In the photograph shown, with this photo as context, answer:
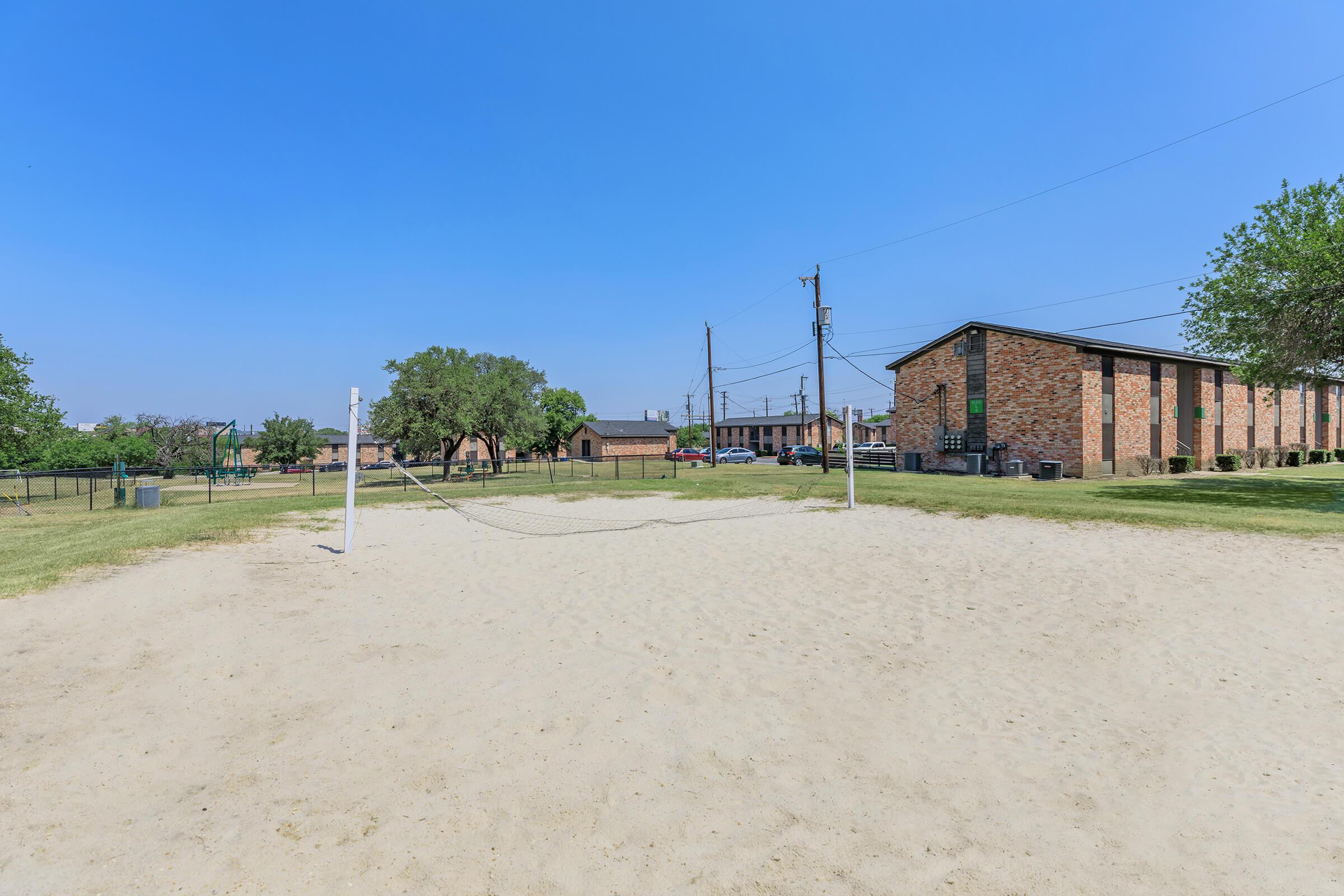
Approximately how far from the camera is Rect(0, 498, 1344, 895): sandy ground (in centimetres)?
304

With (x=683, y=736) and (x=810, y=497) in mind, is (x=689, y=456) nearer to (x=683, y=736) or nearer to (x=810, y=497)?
(x=810, y=497)

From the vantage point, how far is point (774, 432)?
96312mm

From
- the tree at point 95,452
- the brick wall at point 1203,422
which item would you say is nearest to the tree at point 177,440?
the tree at point 95,452

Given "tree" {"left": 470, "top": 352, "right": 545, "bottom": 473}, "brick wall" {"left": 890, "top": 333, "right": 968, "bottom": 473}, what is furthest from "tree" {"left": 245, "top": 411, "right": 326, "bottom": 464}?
"brick wall" {"left": 890, "top": 333, "right": 968, "bottom": 473}

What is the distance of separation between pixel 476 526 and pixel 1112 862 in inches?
564

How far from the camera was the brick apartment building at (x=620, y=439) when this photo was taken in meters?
76.8

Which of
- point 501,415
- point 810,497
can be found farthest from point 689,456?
point 810,497

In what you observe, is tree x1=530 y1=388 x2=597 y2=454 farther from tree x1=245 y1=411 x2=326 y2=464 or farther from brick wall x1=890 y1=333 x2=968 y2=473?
brick wall x1=890 y1=333 x2=968 y2=473

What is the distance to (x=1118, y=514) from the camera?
14.5m

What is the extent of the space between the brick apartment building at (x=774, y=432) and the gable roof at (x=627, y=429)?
31.4 feet

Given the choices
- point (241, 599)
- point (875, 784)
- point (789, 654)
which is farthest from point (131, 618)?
point (875, 784)

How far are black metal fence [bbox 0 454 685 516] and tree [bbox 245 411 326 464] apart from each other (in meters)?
20.5

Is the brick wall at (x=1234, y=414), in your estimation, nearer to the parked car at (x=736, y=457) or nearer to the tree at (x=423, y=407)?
the parked car at (x=736, y=457)

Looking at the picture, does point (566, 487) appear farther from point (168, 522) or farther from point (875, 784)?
point (875, 784)
